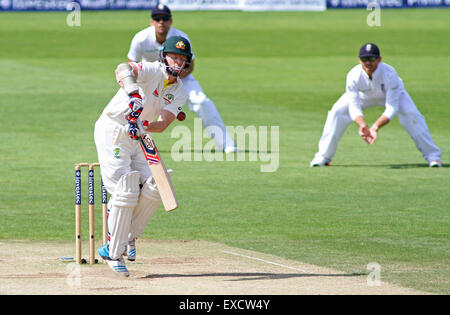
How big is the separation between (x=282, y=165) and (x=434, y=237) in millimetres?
4702

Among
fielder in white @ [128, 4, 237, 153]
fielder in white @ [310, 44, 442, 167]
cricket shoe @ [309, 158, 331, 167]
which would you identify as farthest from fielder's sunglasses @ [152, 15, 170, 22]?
cricket shoe @ [309, 158, 331, 167]

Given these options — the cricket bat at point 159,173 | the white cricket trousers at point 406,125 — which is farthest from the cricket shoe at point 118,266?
the white cricket trousers at point 406,125

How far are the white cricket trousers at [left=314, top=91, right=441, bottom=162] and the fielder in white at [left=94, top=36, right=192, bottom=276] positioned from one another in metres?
6.09

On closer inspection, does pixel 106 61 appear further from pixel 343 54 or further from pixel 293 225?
pixel 293 225

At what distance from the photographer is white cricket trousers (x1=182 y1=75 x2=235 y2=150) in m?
14.1

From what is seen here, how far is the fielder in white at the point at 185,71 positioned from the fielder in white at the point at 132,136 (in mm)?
4716

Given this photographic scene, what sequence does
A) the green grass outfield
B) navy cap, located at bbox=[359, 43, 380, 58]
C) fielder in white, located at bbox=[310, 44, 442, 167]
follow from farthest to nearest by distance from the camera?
Answer: fielder in white, located at bbox=[310, 44, 442, 167] < navy cap, located at bbox=[359, 43, 380, 58] < the green grass outfield

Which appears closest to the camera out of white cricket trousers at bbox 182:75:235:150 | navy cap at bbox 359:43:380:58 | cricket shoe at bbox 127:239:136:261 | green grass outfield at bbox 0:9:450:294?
cricket shoe at bbox 127:239:136:261

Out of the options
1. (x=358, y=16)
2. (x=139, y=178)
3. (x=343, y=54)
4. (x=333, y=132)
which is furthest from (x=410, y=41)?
(x=139, y=178)

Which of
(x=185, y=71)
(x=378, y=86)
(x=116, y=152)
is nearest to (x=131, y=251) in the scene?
(x=116, y=152)

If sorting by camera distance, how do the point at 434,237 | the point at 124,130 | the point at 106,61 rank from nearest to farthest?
the point at 124,130 → the point at 434,237 → the point at 106,61

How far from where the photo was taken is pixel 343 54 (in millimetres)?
30312

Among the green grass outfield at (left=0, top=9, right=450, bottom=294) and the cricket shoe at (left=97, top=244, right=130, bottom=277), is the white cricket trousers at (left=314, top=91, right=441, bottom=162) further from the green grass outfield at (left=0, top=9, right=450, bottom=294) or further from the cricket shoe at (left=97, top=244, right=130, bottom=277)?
the cricket shoe at (left=97, top=244, right=130, bottom=277)

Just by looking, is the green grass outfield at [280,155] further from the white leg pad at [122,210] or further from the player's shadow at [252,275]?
the white leg pad at [122,210]
